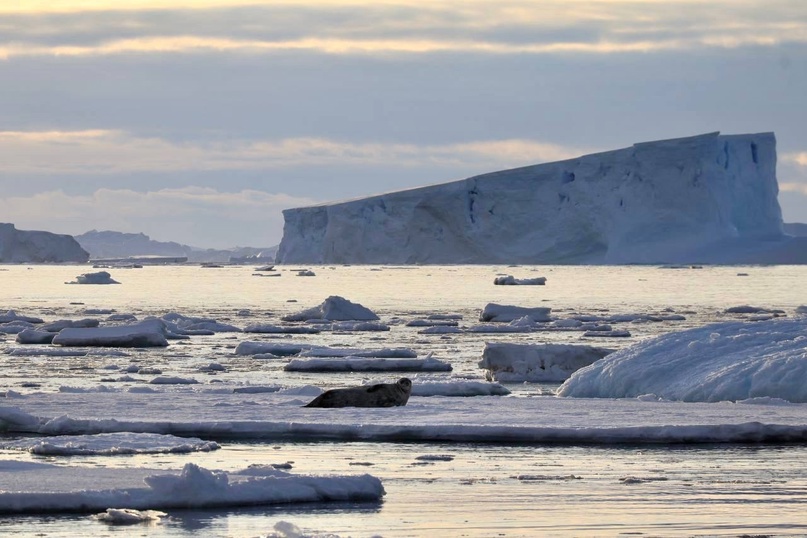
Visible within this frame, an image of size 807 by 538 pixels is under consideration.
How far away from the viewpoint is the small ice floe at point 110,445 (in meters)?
6.77

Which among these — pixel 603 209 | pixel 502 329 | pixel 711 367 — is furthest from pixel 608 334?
pixel 603 209

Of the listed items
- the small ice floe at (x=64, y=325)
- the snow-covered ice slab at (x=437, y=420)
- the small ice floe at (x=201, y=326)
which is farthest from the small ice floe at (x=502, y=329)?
the snow-covered ice slab at (x=437, y=420)

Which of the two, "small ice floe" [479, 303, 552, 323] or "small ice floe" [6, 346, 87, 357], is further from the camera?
"small ice floe" [479, 303, 552, 323]

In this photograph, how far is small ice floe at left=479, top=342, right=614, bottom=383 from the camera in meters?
12.1

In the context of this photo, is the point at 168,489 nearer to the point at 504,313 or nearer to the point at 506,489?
the point at 506,489

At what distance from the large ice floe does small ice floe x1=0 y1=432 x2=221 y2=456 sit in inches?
144

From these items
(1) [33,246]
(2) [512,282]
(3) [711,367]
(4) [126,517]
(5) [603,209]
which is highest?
(5) [603,209]

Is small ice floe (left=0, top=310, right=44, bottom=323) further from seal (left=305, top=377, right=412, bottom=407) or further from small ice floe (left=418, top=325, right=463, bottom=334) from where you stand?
seal (left=305, top=377, right=412, bottom=407)

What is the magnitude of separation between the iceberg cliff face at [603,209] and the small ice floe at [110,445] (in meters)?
44.9

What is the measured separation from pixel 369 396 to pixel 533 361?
356cm

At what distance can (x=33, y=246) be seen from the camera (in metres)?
81.9

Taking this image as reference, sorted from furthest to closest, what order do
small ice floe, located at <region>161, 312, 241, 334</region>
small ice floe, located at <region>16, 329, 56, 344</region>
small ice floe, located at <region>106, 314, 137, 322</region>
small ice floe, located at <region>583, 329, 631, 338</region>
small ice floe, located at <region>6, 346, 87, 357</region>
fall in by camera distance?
small ice floe, located at <region>106, 314, 137, 322</region>, small ice floe, located at <region>161, 312, 241, 334</region>, small ice floe, located at <region>583, 329, 631, 338</region>, small ice floe, located at <region>16, 329, 56, 344</region>, small ice floe, located at <region>6, 346, 87, 357</region>

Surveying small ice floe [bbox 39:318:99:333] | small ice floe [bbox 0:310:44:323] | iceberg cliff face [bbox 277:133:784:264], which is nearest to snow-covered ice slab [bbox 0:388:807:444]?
small ice floe [bbox 39:318:99:333]

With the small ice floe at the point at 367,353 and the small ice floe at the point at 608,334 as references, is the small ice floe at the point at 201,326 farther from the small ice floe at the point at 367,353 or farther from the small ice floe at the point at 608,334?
the small ice floe at the point at 608,334
